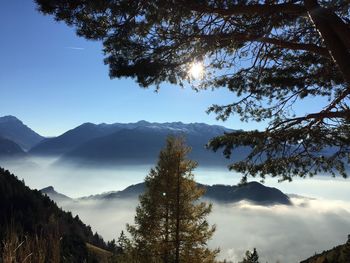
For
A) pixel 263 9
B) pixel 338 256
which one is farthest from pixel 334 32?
pixel 338 256

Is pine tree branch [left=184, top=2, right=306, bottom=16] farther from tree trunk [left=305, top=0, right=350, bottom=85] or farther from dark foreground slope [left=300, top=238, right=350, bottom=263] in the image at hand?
dark foreground slope [left=300, top=238, right=350, bottom=263]

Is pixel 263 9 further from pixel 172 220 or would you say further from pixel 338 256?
pixel 172 220

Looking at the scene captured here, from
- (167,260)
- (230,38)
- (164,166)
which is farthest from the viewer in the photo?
(164,166)

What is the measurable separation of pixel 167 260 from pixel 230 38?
35.2 ft

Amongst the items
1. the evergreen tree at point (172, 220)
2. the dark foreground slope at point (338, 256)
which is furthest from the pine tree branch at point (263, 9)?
the evergreen tree at point (172, 220)

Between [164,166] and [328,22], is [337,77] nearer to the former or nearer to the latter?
A: [328,22]

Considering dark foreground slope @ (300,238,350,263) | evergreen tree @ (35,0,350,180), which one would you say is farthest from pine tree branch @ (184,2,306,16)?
dark foreground slope @ (300,238,350,263)

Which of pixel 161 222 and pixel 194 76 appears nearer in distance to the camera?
pixel 194 76

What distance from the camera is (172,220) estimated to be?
1777cm

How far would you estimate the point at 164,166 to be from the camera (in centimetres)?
1903

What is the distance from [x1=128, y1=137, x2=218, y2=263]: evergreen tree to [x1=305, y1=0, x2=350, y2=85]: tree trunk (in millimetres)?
11143

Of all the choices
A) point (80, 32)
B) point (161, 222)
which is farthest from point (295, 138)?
point (161, 222)

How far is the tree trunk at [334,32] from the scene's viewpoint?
7707 mm

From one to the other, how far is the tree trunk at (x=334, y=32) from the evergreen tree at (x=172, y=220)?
11143mm
